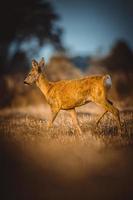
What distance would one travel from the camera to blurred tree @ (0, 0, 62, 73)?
411 cm

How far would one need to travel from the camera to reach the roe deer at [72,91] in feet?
11.8

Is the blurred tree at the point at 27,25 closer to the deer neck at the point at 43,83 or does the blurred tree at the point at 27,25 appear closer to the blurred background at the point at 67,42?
the blurred background at the point at 67,42

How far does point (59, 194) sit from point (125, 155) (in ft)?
2.05

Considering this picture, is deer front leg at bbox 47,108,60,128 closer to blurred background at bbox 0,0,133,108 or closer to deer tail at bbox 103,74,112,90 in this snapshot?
blurred background at bbox 0,0,133,108

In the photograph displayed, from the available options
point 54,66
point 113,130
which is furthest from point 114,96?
point 54,66

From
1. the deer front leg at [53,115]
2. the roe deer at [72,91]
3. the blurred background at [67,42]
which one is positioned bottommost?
the deer front leg at [53,115]

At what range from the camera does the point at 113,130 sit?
12.0ft

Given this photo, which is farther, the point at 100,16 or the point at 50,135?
the point at 100,16

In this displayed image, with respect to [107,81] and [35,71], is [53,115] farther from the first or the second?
[107,81]

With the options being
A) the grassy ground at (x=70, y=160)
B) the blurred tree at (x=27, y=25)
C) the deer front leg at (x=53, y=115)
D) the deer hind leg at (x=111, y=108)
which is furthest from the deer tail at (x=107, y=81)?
the blurred tree at (x=27, y=25)

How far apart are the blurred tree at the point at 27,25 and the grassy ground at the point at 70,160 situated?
799 millimetres

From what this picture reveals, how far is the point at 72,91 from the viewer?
3682 millimetres

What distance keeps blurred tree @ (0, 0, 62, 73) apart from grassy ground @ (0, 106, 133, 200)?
2.62 ft

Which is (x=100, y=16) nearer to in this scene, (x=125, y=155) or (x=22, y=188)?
(x=125, y=155)
